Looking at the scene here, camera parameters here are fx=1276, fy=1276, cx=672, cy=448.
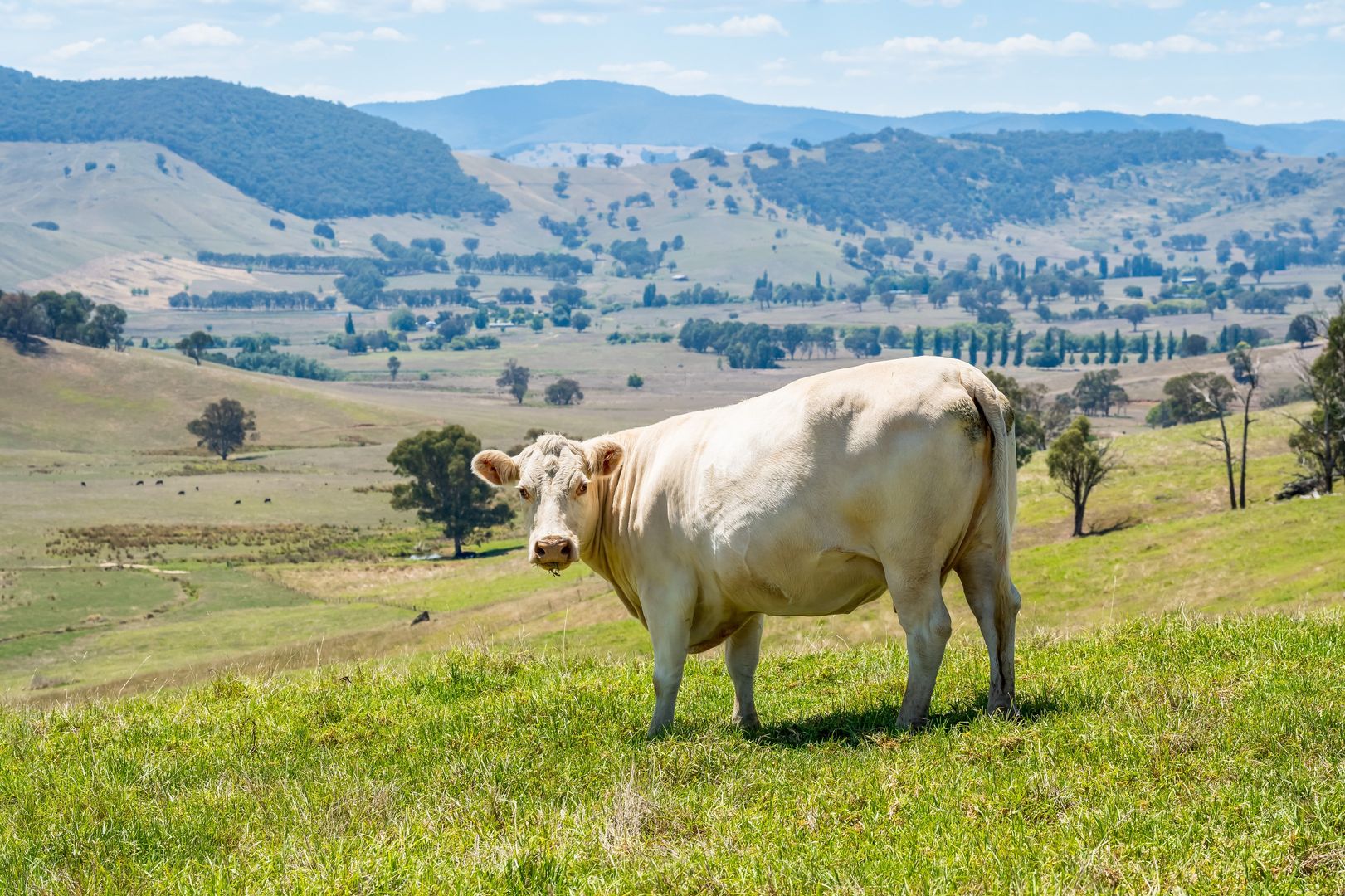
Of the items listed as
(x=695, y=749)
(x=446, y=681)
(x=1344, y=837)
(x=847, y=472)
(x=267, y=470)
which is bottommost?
(x=267, y=470)

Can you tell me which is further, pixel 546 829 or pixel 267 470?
pixel 267 470

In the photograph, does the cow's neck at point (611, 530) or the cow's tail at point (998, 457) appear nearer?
the cow's tail at point (998, 457)

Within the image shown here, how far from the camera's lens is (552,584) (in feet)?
241

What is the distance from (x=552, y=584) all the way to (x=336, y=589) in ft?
66.1

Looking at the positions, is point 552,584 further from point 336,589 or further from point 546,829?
point 546,829

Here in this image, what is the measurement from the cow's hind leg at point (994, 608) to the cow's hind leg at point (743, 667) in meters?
1.88

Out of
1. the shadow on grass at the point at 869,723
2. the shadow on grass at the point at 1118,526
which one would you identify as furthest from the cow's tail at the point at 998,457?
the shadow on grass at the point at 1118,526

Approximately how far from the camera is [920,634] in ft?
30.7

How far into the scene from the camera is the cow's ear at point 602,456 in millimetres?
11219

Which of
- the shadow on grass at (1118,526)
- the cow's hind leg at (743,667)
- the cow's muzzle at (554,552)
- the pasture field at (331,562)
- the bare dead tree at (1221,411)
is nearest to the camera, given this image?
the cow's muzzle at (554,552)

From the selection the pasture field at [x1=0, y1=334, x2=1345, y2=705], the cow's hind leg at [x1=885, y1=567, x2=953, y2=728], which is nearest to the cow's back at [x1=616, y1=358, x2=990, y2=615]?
the cow's hind leg at [x1=885, y1=567, x2=953, y2=728]

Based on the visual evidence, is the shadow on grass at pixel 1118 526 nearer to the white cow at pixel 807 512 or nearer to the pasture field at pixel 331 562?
the pasture field at pixel 331 562

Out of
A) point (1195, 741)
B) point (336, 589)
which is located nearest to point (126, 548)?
point (336, 589)

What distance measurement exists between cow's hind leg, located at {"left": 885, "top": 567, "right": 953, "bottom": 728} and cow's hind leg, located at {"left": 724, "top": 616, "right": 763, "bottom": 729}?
1.59 meters
